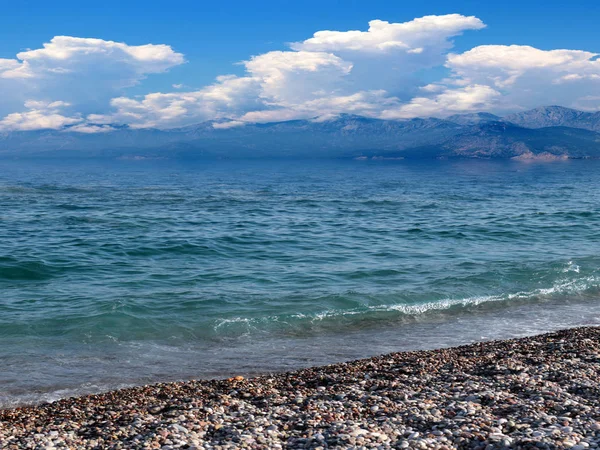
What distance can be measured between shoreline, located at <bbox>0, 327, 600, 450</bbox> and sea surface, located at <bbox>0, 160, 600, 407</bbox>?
10.0 ft

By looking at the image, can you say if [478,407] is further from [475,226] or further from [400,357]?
[475,226]

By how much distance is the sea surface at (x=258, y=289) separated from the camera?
19672 mm

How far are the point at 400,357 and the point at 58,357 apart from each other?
1065 cm

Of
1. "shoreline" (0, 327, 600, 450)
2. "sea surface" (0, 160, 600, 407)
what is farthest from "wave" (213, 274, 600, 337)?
"shoreline" (0, 327, 600, 450)

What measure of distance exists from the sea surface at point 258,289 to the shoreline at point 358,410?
3.06 metres

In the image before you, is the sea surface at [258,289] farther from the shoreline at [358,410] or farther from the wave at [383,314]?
the shoreline at [358,410]

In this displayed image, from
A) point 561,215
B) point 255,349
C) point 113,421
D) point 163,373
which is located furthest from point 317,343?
point 561,215

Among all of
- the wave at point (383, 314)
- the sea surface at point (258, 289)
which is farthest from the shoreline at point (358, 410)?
the wave at point (383, 314)

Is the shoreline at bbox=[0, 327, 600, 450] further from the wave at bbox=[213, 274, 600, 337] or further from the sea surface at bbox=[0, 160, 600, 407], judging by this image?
the wave at bbox=[213, 274, 600, 337]

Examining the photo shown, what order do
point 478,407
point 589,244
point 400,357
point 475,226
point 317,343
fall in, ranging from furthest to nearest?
point 475,226, point 589,244, point 317,343, point 400,357, point 478,407

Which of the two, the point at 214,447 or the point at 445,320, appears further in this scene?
the point at 445,320

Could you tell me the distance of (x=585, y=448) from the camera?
33.7 ft

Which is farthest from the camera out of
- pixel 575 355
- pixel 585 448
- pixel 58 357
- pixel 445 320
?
pixel 445 320

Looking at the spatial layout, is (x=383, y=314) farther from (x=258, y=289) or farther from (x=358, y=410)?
(x=358, y=410)
